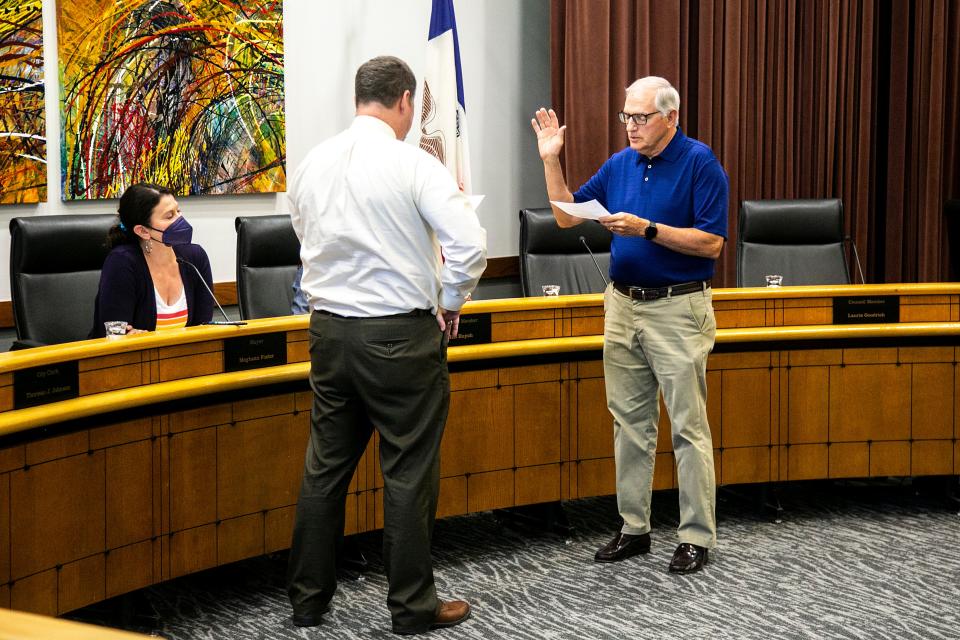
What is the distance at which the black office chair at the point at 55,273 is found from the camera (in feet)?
10.8

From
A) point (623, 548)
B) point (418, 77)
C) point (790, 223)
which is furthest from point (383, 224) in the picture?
point (418, 77)

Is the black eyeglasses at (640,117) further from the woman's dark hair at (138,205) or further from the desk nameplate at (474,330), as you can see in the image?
the woman's dark hair at (138,205)

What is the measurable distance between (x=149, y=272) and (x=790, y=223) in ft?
8.28

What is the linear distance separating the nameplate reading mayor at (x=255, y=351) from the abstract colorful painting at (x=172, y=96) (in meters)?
1.66

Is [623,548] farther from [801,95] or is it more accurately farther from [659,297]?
[801,95]

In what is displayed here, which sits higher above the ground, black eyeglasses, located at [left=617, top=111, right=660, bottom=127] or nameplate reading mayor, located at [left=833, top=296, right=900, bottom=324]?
black eyeglasses, located at [left=617, top=111, right=660, bottom=127]

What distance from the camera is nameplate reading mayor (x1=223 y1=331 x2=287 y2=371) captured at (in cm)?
264

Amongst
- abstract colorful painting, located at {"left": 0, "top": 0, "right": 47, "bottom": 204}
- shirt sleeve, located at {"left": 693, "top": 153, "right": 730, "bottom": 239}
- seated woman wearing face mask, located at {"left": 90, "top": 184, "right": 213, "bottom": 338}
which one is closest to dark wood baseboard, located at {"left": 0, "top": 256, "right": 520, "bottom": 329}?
abstract colorful painting, located at {"left": 0, "top": 0, "right": 47, "bottom": 204}

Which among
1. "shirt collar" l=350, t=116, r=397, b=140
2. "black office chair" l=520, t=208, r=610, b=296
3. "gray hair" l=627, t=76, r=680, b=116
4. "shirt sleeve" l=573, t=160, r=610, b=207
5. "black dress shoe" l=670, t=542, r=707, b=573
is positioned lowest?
"black dress shoe" l=670, t=542, r=707, b=573

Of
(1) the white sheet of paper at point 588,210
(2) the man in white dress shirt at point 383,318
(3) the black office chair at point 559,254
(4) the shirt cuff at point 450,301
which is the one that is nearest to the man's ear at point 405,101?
(2) the man in white dress shirt at point 383,318

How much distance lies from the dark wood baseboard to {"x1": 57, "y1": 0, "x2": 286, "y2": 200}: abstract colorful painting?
15.2 inches

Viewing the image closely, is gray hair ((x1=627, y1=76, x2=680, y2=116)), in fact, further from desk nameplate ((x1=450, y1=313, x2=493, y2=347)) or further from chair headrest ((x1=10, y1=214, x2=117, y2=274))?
chair headrest ((x1=10, y1=214, x2=117, y2=274))

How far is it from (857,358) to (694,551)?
871 millimetres

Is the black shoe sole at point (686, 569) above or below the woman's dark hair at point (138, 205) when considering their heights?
below
